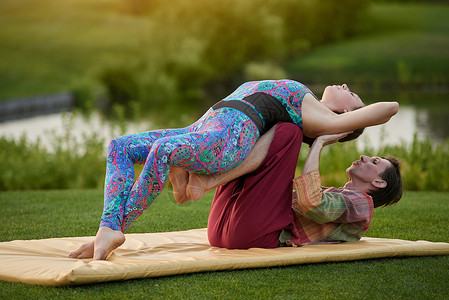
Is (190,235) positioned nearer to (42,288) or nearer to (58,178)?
(42,288)

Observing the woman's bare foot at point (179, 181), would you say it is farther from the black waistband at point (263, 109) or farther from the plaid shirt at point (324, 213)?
the plaid shirt at point (324, 213)

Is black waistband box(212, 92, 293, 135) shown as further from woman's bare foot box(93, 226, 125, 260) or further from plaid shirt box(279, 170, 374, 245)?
woman's bare foot box(93, 226, 125, 260)

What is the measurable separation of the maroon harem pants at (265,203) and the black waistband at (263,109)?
0.21 feet

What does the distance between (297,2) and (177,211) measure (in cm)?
4053

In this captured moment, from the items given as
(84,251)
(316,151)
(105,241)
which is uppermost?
(316,151)

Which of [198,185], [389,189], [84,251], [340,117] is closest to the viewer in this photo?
[84,251]

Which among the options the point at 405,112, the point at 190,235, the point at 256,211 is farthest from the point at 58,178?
the point at 405,112

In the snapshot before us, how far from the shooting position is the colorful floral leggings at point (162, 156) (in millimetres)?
3295

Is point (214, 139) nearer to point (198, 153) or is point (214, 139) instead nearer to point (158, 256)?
point (198, 153)

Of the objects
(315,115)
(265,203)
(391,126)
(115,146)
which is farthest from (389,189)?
(391,126)

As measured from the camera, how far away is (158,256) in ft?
11.4

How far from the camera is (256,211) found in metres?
3.67

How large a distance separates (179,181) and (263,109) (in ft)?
2.32

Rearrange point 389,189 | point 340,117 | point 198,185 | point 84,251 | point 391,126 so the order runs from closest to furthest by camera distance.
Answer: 1. point 84,251
2. point 198,185
3. point 340,117
4. point 389,189
5. point 391,126
